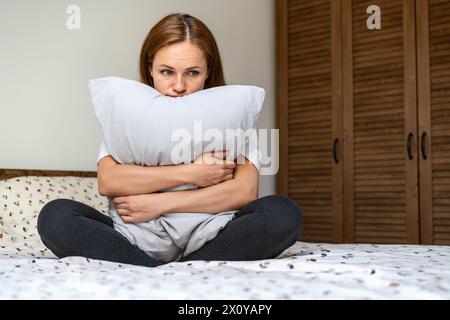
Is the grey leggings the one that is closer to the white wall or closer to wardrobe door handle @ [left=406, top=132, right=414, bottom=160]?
the white wall

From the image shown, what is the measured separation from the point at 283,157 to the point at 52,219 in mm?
2031

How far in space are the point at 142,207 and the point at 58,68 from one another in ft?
4.26

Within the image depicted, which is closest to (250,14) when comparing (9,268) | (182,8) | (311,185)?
(182,8)

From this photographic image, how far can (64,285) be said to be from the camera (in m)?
0.76

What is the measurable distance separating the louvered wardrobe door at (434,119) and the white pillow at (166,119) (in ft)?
5.15

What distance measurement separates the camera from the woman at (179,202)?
1160 millimetres

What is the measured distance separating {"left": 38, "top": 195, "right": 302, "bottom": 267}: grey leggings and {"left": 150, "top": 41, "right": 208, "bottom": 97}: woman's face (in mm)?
370

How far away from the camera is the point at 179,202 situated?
1.24m

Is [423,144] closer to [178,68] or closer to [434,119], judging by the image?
[434,119]

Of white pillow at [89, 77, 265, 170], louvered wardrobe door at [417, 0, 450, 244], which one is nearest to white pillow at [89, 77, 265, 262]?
white pillow at [89, 77, 265, 170]

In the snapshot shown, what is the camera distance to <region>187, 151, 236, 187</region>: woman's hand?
4.11ft

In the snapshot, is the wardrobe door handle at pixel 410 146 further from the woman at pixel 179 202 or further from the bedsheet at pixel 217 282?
the bedsheet at pixel 217 282

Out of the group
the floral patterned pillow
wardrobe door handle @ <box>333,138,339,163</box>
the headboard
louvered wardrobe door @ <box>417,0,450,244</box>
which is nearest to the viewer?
the floral patterned pillow
